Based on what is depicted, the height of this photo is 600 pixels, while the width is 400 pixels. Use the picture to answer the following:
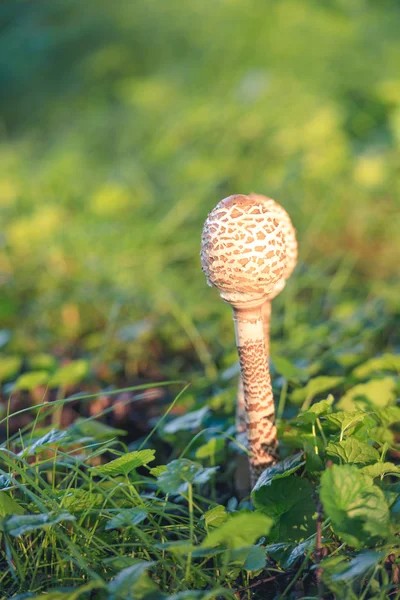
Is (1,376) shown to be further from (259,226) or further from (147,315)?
(259,226)

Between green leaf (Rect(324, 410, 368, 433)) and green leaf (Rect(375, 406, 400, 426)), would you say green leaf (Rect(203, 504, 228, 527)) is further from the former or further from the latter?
green leaf (Rect(375, 406, 400, 426))

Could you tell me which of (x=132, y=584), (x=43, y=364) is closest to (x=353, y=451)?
(x=132, y=584)

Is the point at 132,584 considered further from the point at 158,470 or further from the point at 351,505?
the point at 351,505

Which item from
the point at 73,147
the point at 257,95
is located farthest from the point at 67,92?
the point at 257,95

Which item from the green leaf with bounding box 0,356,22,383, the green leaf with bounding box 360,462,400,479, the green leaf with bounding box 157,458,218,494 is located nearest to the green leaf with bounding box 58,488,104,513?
the green leaf with bounding box 157,458,218,494

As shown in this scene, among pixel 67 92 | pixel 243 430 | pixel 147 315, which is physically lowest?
pixel 147 315
